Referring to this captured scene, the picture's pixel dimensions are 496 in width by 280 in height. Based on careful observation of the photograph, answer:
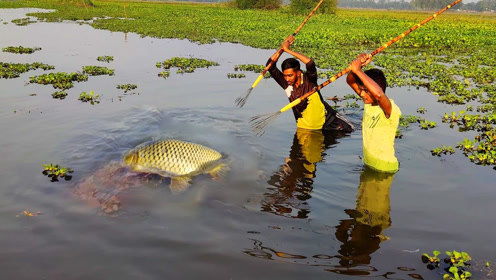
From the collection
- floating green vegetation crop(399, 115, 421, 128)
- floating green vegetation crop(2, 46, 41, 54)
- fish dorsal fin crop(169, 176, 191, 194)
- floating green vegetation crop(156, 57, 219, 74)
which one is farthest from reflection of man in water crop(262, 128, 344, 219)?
floating green vegetation crop(2, 46, 41, 54)

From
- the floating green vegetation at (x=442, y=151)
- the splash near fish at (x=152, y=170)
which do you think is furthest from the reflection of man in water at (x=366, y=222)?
the splash near fish at (x=152, y=170)

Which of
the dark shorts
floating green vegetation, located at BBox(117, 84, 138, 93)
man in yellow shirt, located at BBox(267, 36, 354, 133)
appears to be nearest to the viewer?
man in yellow shirt, located at BBox(267, 36, 354, 133)

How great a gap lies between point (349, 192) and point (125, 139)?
4.42 meters

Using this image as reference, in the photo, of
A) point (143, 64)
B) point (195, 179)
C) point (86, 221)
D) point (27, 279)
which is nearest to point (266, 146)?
point (195, 179)

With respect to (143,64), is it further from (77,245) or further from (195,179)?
(77,245)

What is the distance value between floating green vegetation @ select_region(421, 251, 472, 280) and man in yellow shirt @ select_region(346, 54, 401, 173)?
198 centimetres

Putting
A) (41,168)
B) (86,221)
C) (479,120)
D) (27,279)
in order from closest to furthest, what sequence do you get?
1. (27,279)
2. (86,221)
3. (41,168)
4. (479,120)

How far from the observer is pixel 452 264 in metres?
3.96

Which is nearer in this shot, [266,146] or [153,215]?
[153,215]

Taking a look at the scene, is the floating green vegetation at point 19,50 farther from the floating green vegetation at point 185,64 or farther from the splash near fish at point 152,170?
the splash near fish at point 152,170

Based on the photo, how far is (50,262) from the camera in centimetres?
387

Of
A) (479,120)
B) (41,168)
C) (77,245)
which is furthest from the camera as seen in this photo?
(479,120)

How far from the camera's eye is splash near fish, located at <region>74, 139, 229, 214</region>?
5.46m

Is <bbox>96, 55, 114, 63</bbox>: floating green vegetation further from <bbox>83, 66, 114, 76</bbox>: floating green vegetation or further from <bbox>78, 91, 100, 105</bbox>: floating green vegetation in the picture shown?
<bbox>78, 91, 100, 105</bbox>: floating green vegetation
